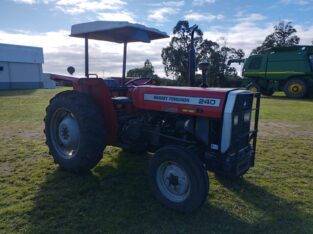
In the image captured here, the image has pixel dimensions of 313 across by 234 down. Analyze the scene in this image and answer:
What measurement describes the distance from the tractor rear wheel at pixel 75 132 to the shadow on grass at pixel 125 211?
274 millimetres

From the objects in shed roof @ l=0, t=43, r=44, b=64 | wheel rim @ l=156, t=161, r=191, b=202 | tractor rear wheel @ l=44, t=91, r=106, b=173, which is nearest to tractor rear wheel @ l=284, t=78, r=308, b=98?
tractor rear wheel @ l=44, t=91, r=106, b=173

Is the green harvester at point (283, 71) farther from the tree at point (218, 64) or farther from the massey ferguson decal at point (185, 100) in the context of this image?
the massey ferguson decal at point (185, 100)

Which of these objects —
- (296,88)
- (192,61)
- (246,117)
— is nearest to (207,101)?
(246,117)

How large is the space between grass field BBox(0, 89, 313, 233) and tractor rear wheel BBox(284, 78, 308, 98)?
43.3 ft

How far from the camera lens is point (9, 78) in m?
37.5

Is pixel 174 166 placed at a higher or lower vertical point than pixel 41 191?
higher

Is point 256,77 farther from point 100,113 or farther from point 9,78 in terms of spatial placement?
point 9,78

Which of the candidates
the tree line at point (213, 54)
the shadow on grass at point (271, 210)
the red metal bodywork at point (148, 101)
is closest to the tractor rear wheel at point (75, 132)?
the red metal bodywork at point (148, 101)

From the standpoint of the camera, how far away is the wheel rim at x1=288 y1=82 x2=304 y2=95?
1727 cm

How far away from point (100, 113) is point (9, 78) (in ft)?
125

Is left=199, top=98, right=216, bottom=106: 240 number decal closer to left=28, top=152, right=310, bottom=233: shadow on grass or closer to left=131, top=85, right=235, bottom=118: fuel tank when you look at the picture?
left=131, top=85, right=235, bottom=118: fuel tank

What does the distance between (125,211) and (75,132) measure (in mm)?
1533

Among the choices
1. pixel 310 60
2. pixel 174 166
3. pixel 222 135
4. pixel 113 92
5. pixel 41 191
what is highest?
pixel 310 60

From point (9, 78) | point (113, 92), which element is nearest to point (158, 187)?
point (113, 92)
